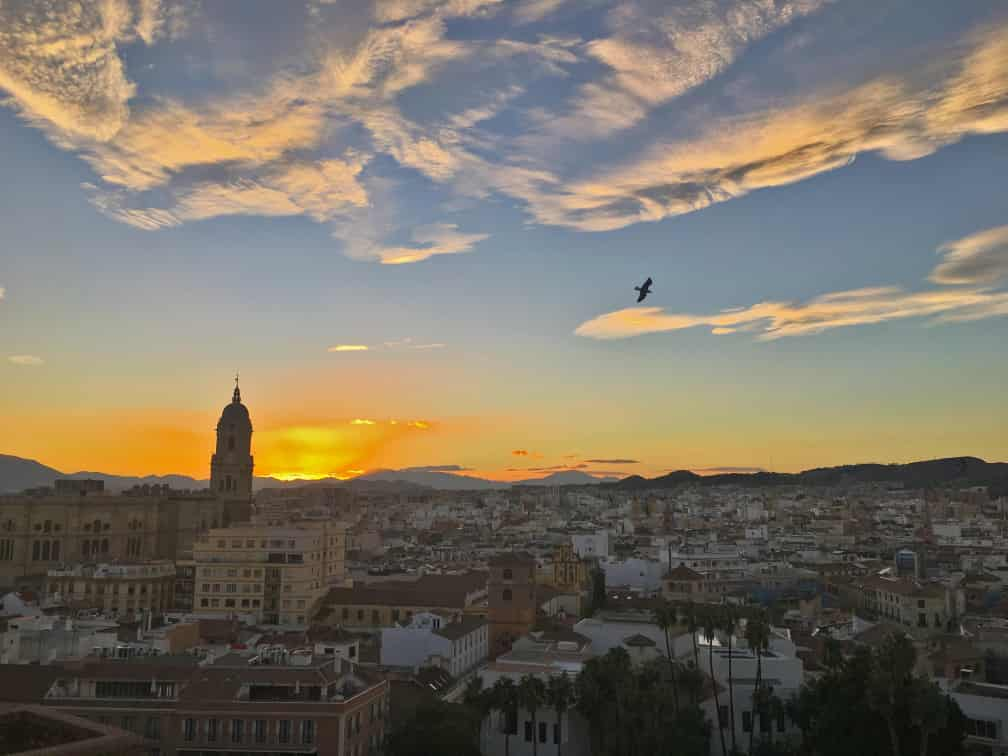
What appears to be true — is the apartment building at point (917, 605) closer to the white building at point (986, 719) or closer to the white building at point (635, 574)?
the white building at point (635, 574)

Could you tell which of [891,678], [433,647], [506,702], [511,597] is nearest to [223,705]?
[506,702]

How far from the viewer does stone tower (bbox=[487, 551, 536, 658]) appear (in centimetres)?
5928

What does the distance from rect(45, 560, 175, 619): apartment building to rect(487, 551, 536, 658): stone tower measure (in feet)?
86.3

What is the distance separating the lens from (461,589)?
72938 millimetres

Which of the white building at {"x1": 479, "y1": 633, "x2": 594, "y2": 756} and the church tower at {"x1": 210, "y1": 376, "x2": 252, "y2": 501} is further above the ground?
the church tower at {"x1": 210, "y1": 376, "x2": 252, "y2": 501}

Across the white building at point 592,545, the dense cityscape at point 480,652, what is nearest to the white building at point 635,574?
the dense cityscape at point 480,652

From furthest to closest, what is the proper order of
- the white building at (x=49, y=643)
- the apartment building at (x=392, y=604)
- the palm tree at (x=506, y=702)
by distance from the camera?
the apartment building at (x=392, y=604)
the white building at (x=49, y=643)
the palm tree at (x=506, y=702)

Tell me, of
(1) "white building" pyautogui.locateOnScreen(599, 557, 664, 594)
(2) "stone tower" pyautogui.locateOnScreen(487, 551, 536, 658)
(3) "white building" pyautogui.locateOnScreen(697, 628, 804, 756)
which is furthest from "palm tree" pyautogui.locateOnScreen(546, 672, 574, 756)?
(1) "white building" pyautogui.locateOnScreen(599, 557, 664, 594)

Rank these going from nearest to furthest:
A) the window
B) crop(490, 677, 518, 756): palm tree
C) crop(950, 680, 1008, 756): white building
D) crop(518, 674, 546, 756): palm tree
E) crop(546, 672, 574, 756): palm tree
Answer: crop(950, 680, 1008, 756): white building < the window < crop(518, 674, 546, 756): palm tree < crop(546, 672, 574, 756): palm tree < crop(490, 677, 518, 756): palm tree

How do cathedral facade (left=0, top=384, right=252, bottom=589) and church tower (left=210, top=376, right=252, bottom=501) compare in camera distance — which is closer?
cathedral facade (left=0, top=384, right=252, bottom=589)

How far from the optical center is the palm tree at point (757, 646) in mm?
37875

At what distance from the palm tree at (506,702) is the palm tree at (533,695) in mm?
349

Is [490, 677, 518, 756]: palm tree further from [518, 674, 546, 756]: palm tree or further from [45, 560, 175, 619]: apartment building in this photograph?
[45, 560, 175, 619]: apartment building

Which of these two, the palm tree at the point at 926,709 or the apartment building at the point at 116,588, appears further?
the apartment building at the point at 116,588
